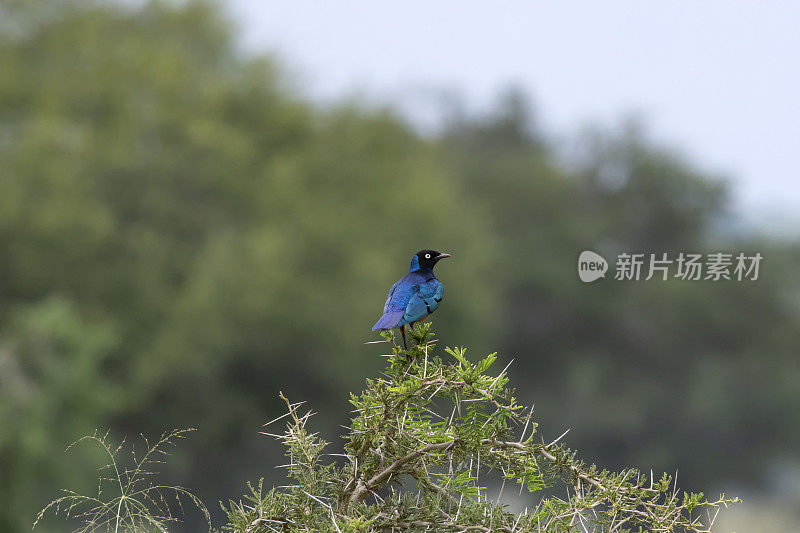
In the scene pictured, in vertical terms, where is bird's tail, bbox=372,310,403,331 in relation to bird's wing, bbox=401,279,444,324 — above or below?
below

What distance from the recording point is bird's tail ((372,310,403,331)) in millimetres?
2895

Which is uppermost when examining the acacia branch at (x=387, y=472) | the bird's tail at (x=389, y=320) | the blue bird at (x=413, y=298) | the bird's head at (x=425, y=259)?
the bird's head at (x=425, y=259)

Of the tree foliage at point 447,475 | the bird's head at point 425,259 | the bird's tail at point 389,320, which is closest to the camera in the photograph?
the tree foliage at point 447,475

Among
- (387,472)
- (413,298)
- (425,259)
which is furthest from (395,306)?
(387,472)

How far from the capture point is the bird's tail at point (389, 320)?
9.50 feet

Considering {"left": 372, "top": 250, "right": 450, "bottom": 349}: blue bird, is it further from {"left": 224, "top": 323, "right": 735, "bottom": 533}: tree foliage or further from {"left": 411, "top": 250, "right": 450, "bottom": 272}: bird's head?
{"left": 224, "top": 323, "right": 735, "bottom": 533}: tree foliage

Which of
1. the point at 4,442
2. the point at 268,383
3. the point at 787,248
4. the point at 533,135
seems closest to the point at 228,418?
the point at 268,383

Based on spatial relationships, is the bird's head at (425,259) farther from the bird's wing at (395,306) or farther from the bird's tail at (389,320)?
the bird's tail at (389,320)

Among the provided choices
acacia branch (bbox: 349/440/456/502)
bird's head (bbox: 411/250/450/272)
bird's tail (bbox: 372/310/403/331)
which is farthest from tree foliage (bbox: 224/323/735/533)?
bird's head (bbox: 411/250/450/272)

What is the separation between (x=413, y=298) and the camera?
306 cm

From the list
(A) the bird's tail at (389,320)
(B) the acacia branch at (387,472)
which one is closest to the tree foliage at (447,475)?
(B) the acacia branch at (387,472)

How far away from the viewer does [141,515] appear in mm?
2521

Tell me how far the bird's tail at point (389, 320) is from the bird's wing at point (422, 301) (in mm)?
18

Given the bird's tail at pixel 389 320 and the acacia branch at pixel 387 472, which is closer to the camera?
the acacia branch at pixel 387 472
